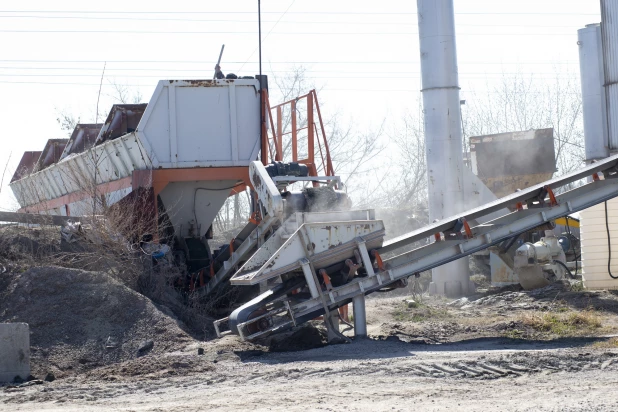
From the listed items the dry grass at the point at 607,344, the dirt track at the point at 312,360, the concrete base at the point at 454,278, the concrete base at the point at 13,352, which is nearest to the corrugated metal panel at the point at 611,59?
the concrete base at the point at 454,278

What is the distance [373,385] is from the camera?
24.2 ft

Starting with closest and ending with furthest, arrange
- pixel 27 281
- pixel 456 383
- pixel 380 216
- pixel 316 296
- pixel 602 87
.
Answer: pixel 456 383 → pixel 316 296 → pixel 27 281 → pixel 602 87 → pixel 380 216

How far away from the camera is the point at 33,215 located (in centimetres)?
1351

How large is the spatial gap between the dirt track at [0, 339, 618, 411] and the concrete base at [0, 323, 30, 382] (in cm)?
58

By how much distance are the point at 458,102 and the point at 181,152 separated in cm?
648

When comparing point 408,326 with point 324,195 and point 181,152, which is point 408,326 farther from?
point 181,152

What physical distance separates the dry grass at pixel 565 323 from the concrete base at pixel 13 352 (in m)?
6.03

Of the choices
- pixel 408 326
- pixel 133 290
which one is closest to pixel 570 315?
pixel 408 326

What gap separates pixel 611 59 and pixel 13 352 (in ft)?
41.4

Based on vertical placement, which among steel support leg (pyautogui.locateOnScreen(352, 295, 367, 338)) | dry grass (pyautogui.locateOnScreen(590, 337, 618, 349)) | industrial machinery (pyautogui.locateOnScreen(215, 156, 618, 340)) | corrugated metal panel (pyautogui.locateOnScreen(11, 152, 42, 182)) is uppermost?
corrugated metal panel (pyautogui.locateOnScreen(11, 152, 42, 182))

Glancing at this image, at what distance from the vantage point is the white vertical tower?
1784 centimetres

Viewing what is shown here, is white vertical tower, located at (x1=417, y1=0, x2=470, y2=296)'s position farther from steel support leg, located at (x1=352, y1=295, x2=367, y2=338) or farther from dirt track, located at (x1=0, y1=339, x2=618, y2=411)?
dirt track, located at (x1=0, y1=339, x2=618, y2=411)

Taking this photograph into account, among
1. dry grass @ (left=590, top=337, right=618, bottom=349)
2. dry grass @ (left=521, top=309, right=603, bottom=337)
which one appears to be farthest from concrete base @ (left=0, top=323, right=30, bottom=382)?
dry grass @ (left=521, top=309, right=603, bottom=337)

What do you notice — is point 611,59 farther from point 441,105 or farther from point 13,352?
point 13,352
